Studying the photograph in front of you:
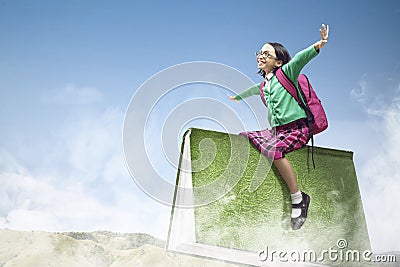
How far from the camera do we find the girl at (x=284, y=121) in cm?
171

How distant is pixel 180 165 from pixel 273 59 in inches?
26.1

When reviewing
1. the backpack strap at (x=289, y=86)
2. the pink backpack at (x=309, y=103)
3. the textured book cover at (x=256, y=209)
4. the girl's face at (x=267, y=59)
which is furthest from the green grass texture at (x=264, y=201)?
the girl's face at (x=267, y=59)

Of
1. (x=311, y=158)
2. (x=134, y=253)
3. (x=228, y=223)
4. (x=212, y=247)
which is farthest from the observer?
(x=134, y=253)

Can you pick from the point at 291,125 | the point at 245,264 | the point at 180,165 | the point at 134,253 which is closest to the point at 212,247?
the point at 245,264

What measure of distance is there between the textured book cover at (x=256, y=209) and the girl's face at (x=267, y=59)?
1.20 ft

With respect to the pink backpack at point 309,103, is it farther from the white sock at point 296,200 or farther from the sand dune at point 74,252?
the sand dune at point 74,252

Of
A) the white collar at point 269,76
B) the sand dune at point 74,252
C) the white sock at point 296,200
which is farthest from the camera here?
the sand dune at point 74,252

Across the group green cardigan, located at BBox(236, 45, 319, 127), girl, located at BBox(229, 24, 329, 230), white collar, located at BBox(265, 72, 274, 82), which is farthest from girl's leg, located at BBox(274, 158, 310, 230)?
white collar, located at BBox(265, 72, 274, 82)

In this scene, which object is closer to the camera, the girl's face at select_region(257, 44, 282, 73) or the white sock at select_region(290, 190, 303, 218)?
the white sock at select_region(290, 190, 303, 218)

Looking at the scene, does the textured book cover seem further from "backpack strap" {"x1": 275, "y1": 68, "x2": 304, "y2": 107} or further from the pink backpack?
"backpack strap" {"x1": 275, "y1": 68, "x2": 304, "y2": 107}

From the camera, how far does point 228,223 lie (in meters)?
1.58

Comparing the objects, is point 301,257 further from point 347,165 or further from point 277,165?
point 347,165

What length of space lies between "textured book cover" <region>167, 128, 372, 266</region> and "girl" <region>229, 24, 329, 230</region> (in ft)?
0.12

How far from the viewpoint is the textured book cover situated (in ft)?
4.95
